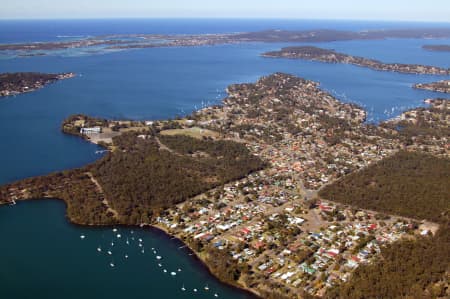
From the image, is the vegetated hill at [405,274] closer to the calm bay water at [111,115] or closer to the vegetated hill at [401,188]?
the vegetated hill at [401,188]

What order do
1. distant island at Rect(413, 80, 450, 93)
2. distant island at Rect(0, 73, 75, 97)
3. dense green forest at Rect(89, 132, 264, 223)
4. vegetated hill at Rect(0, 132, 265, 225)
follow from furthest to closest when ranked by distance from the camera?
distant island at Rect(413, 80, 450, 93), distant island at Rect(0, 73, 75, 97), dense green forest at Rect(89, 132, 264, 223), vegetated hill at Rect(0, 132, 265, 225)

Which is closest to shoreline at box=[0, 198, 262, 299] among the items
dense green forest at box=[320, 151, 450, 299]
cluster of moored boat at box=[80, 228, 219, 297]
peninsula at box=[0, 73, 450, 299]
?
peninsula at box=[0, 73, 450, 299]

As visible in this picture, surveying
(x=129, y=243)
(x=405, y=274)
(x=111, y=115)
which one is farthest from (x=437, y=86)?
(x=129, y=243)

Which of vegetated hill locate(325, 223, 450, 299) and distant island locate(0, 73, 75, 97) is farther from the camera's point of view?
distant island locate(0, 73, 75, 97)

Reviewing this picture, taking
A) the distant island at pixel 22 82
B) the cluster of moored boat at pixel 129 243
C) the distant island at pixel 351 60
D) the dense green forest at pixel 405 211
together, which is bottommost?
the cluster of moored boat at pixel 129 243

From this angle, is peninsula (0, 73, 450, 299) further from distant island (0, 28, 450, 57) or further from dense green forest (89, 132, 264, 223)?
distant island (0, 28, 450, 57)

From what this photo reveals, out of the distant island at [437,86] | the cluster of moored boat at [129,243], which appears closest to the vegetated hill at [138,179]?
the cluster of moored boat at [129,243]
